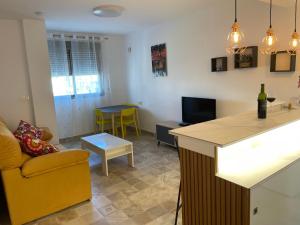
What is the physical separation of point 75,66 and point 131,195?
11.4ft

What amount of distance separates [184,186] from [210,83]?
8.47ft

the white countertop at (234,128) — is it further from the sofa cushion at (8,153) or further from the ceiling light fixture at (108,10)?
the ceiling light fixture at (108,10)

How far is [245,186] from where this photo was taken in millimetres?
1375

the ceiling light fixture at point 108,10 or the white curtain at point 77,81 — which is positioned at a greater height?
the ceiling light fixture at point 108,10


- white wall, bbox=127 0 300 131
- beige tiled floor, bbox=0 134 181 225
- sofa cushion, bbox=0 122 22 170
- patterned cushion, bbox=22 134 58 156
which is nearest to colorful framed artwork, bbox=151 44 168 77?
white wall, bbox=127 0 300 131

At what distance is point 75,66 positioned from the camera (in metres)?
5.24

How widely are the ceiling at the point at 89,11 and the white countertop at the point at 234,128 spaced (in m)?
2.24

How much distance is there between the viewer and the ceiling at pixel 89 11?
3305mm

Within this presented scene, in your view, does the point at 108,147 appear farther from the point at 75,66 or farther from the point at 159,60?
the point at 75,66

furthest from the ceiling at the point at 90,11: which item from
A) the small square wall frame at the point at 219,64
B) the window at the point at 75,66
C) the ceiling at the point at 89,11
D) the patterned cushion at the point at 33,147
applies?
the patterned cushion at the point at 33,147

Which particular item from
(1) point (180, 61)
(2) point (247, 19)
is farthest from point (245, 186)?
(1) point (180, 61)

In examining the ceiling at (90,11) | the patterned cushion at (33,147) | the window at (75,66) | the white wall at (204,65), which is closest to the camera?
the patterned cushion at (33,147)

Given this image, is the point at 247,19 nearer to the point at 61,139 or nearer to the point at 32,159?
the point at 32,159

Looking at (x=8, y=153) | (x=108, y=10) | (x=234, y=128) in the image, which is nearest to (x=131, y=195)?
(x=8, y=153)
